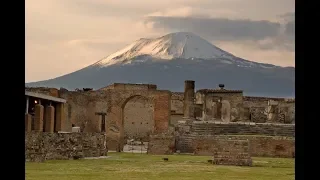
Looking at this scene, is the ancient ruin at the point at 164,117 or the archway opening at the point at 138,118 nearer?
the ancient ruin at the point at 164,117

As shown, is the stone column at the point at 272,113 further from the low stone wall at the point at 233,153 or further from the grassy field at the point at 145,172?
the grassy field at the point at 145,172

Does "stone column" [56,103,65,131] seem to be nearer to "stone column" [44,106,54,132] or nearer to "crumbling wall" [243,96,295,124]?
"stone column" [44,106,54,132]

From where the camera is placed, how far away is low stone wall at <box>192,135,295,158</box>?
98.5 ft

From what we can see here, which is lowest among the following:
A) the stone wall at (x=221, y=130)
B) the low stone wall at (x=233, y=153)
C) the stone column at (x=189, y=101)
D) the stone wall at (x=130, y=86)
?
the low stone wall at (x=233, y=153)

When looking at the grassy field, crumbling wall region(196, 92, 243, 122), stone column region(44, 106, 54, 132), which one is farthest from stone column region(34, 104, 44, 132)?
crumbling wall region(196, 92, 243, 122)

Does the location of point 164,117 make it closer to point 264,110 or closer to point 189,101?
point 189,101

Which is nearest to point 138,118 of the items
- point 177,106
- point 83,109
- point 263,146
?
point 177,106

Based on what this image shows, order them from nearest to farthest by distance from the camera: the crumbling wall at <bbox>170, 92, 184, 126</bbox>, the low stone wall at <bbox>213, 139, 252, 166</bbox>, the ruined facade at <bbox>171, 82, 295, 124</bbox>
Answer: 1. the low stone wall at <bbox>213, 139, 252, 166</bbox>
2. the ruined facade at <bbox>171, 82, 295, 124</bbox>
3. the crumbling wall at <bbox>170, 92, 184, 126</bbox>

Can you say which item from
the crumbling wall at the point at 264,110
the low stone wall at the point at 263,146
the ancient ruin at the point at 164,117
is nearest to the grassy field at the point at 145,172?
the ancient ruin at the point at 164,117

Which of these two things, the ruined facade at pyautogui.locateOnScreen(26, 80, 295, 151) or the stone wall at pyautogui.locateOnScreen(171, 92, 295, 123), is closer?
the ruined facade at pyautogui.locateOnScreen(26, 80, 295, 151)

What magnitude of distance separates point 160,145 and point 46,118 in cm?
530

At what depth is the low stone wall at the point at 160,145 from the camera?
31625 mm
